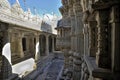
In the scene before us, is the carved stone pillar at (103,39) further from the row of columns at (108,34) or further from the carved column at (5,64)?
the carved column at (5,64)

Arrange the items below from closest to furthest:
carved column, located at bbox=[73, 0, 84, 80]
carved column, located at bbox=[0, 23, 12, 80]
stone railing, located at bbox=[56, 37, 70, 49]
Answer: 1. carved column, located at bbox=[73, 0, 84, 80]
2. carved column, located at bbox=[0, 23, 12, 80]
3. stone railing, located at bbox=[56, 37, 70, 49]

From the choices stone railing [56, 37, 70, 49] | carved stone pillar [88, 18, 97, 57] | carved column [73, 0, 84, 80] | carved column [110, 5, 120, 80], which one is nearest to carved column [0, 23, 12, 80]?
stone railing [56, 37, 70, 49]

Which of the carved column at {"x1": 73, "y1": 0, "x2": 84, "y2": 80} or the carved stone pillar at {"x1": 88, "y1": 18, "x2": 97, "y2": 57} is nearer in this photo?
the carved stone pillar at {"x1": 88, "y1": 18, "x2": 97, "y2": 57}

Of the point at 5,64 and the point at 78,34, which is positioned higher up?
the point at 78,34

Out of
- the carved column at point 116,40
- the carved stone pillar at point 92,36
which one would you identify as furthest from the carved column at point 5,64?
the carved column at point 116,40

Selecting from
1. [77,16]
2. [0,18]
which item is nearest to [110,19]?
[77,16]

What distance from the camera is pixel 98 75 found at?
2.02 meters

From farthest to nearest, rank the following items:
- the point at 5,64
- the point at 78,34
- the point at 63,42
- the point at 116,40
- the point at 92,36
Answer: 1. the point at 63,42
2. the point at 5,64
3. the point at 78,34
4. the point at 92,36
5. the point at 116,40

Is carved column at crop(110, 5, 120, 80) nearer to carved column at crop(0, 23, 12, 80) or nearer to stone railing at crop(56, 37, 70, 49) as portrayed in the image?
stone railing at crop(56, 37, 70, 49)

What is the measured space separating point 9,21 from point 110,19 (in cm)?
746

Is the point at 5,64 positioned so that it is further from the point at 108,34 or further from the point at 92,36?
the point at 108,34

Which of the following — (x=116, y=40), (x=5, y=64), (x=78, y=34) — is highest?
(x=78, y=34)

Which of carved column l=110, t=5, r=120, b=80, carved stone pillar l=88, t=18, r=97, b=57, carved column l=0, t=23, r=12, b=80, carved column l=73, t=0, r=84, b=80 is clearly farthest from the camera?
carved column l=0, t=23, r=12, b=80

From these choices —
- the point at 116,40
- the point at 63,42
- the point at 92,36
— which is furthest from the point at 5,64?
the point at 116,40
